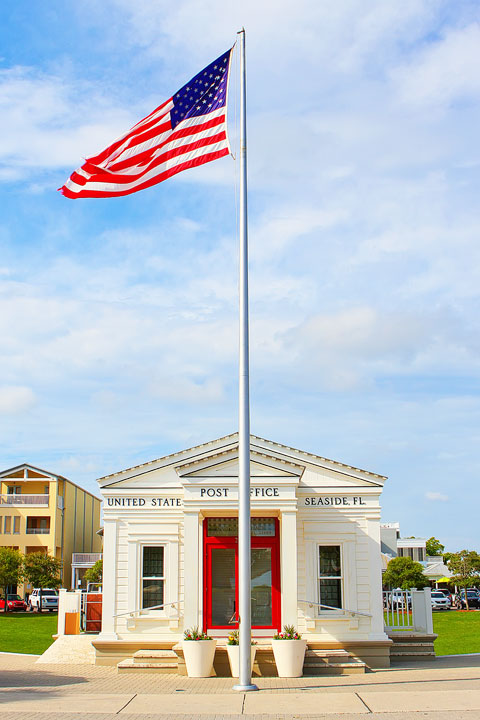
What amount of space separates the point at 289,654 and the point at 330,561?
3.75m

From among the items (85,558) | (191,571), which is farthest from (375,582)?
(85,558)

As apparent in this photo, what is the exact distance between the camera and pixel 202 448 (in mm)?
21969

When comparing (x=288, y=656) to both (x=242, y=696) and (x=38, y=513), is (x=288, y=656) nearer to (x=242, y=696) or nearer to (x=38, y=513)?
(x=242, y=696)

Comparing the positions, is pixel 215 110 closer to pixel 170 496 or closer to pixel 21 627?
pixel 170 496

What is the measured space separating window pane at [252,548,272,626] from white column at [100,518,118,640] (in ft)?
11.9

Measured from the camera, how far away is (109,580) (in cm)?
2041

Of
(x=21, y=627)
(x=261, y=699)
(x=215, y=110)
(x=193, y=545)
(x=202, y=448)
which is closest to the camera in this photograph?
(x=261, y=699)

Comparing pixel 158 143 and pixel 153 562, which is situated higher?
pixel 158 143

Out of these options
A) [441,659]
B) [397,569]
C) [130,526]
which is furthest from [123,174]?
[397,569]

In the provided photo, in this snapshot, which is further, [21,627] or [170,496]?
[21,627]

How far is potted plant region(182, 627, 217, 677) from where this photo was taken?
17.2 meters

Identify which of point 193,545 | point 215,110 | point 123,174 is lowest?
point 193,545

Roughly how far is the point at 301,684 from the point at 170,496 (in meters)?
6.52

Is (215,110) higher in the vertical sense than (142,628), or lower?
higher
